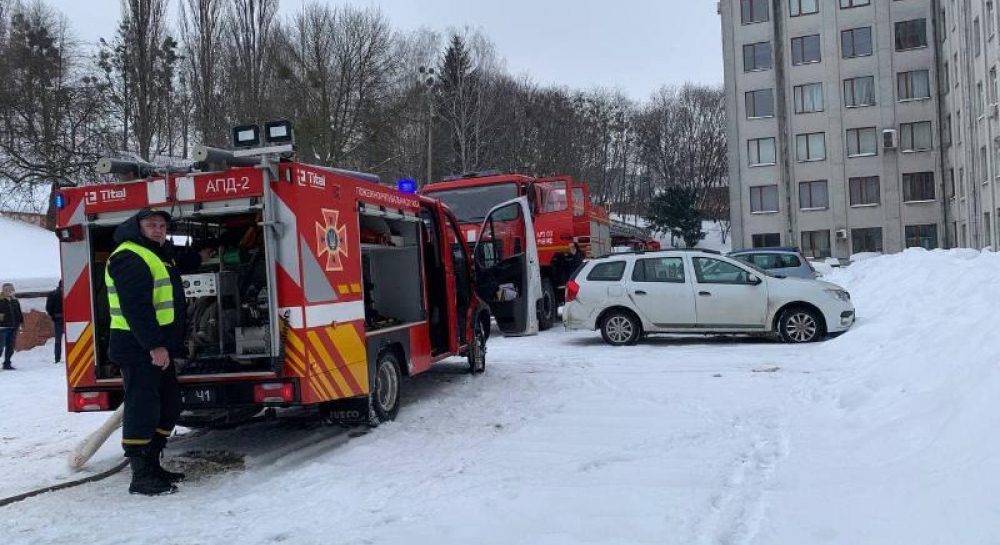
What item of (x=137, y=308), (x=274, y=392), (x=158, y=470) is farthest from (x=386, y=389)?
(x=137, y=308)

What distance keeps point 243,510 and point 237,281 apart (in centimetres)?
256

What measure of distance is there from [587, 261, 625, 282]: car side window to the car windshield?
9.42 ft

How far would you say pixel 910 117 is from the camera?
4891cm

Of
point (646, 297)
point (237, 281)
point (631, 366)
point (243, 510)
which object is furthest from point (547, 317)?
point (243, 510)

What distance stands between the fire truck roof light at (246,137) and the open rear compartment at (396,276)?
6.74ft

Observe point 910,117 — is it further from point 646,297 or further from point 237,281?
point 237,281

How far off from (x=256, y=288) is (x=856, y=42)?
50.6 m

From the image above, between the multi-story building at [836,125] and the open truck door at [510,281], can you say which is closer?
the open truck door at [510,281]

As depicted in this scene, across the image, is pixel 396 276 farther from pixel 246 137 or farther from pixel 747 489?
pixel 747 489

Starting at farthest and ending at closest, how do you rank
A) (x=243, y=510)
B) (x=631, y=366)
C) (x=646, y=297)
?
1. (x=646, y=297)
2. (x=631, y=366)
3. (x=243, y=510)

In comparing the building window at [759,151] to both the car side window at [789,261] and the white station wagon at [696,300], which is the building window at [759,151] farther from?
the white station wagon at [696,300]

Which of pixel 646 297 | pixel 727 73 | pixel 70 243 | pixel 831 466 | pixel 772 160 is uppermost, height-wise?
pixel 727 73

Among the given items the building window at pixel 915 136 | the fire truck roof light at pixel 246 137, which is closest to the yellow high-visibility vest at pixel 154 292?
the fire truck roof light at pixel 246 137

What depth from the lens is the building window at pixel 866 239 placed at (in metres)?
49.7
